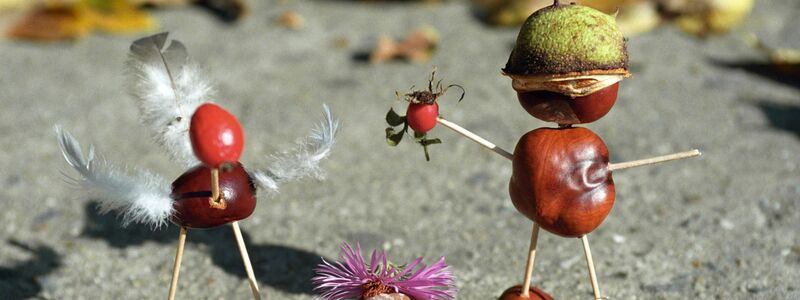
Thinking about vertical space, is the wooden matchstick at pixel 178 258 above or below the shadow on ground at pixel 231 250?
above

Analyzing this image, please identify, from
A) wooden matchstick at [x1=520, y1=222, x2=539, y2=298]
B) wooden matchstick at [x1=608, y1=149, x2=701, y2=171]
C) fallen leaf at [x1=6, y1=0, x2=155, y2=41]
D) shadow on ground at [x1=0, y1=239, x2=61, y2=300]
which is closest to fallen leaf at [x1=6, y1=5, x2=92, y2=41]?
fallen leaf at [x1=6, y1=0, x2=155, y2=41]

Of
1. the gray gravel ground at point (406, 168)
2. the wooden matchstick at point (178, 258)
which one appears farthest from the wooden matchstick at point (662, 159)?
the wooden matchstick at point (178, 258)

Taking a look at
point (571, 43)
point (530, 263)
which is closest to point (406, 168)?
point (530, 263)

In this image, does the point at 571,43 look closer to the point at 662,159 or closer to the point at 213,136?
the point at 662,159

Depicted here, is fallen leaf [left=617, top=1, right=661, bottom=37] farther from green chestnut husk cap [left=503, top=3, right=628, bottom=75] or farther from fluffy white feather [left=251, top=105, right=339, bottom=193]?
fluffy white feather [left=251, top=105, right=339, bottom=193]

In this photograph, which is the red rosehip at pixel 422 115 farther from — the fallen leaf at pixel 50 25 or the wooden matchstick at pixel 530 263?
the fallen leaf at pixel 50 25
